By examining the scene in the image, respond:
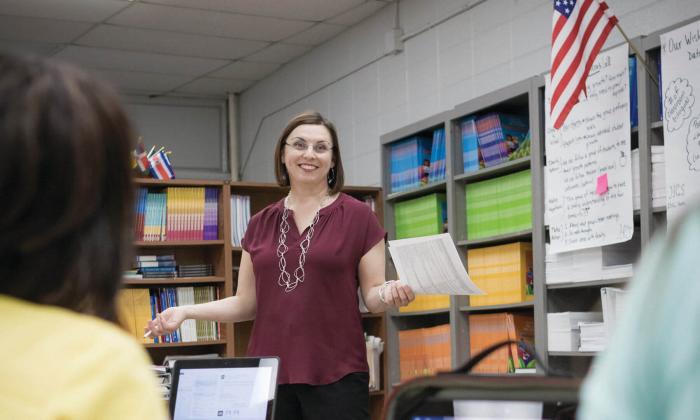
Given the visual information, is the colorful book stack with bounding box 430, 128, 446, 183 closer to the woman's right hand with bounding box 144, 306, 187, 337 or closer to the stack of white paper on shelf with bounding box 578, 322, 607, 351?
the stack of white paper on shelf with bounding box 578, 322, 607, 351

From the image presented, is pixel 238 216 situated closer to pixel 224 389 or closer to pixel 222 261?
pixel 222 261

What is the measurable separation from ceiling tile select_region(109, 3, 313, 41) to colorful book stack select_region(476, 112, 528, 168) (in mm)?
2146

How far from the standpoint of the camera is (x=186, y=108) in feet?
27.1

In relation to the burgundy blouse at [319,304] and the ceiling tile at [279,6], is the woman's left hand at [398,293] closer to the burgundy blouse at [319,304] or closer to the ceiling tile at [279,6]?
the burgundy blouse at [319,304]

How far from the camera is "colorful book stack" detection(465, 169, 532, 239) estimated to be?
4422 millimetres

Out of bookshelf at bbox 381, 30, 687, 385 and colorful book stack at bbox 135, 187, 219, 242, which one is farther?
colorful book stack at bbox 135, 187, 219, 242

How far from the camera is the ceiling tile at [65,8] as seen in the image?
19.4 feet

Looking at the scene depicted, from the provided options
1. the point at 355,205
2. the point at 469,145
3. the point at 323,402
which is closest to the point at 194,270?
the point at 469,145

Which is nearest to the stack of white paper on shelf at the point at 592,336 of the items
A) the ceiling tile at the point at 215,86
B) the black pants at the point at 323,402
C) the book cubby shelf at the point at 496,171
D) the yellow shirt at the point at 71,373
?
the book cubby shelf at the point at 496,171

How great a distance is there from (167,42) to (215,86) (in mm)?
1213

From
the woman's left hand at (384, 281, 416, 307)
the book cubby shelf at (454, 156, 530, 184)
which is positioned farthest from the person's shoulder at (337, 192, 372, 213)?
the book cubby shelf at (454, 156, 530, 184)

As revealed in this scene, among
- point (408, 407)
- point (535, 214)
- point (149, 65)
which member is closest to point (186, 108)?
point (149, 65)

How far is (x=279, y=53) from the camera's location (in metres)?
7.16

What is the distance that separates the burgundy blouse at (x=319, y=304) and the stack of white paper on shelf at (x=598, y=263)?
1.40m
